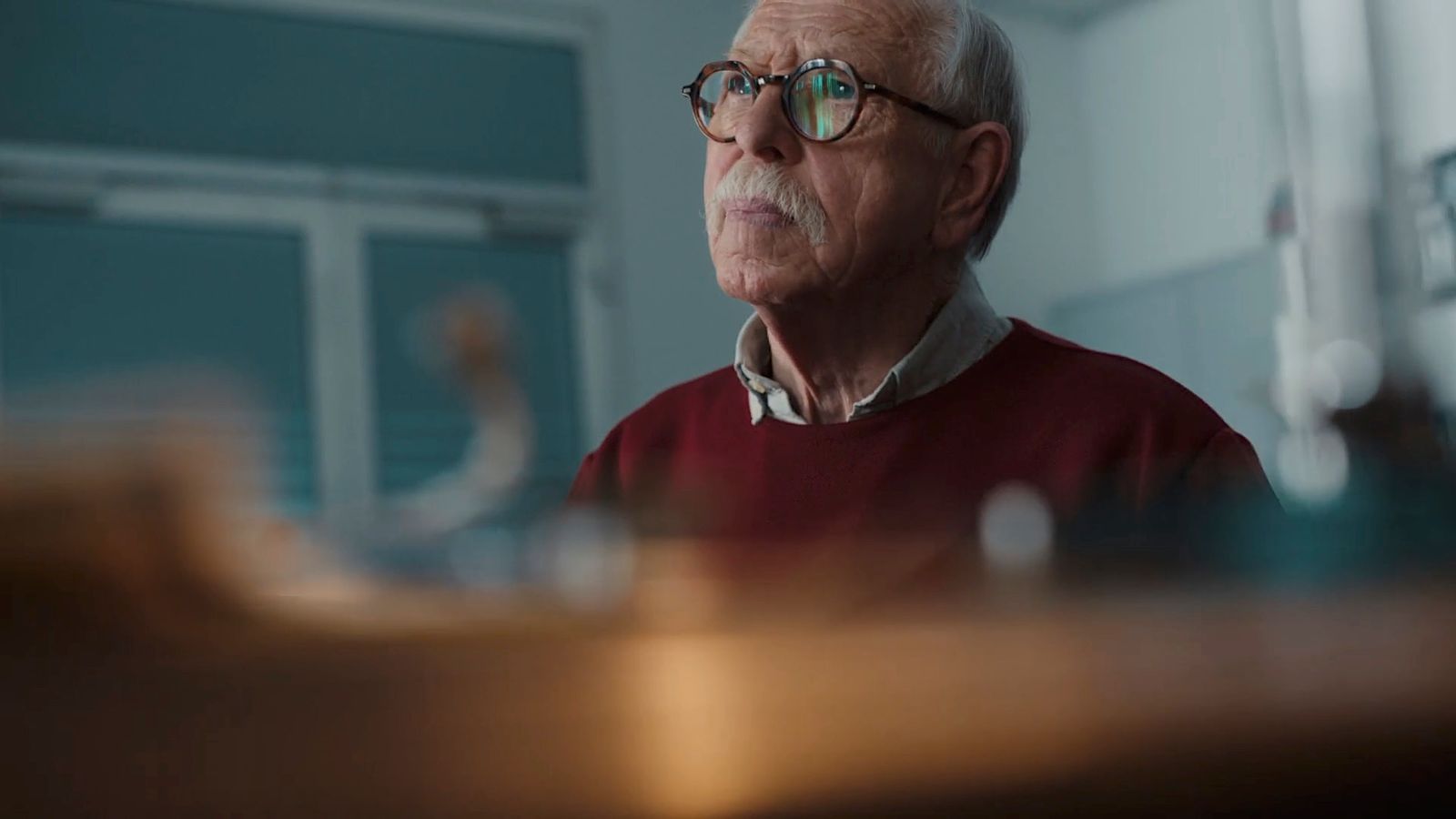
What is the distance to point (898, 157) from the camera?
1.28ft

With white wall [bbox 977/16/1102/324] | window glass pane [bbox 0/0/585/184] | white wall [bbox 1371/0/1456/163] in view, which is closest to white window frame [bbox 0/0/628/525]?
window glass pane [bbox 0/0/585/184]

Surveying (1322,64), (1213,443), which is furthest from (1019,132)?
(1322,64)

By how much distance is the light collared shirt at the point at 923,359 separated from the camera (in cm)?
40

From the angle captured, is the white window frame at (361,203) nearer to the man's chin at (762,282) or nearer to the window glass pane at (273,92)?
the window glass pane at (273,92)

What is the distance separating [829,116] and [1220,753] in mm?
307

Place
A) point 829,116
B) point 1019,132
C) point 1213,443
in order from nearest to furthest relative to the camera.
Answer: point 1213,443 < point 829,116 < point 1019,132

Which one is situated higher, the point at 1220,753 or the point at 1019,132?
the point at 1019,132

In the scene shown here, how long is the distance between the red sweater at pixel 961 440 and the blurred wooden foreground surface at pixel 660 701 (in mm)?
20

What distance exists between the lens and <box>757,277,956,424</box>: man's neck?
0.43 metres

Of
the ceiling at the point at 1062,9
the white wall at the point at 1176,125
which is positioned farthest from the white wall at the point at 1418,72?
the ceiling at the point at 1062,9

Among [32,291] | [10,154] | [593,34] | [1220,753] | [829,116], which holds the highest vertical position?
[593,34]

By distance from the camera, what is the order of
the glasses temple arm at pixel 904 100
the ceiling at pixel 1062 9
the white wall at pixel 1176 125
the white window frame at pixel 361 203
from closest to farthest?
the white wall at pixel 1176 125 → the glasses temple arm at pixel 904 100 → the ceiling at pixel 1062 9 → the white window frame at pixel 361 203

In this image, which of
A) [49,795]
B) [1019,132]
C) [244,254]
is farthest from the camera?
[244,254]

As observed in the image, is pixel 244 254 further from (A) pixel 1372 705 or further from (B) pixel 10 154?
(A) pixel 1372 705
